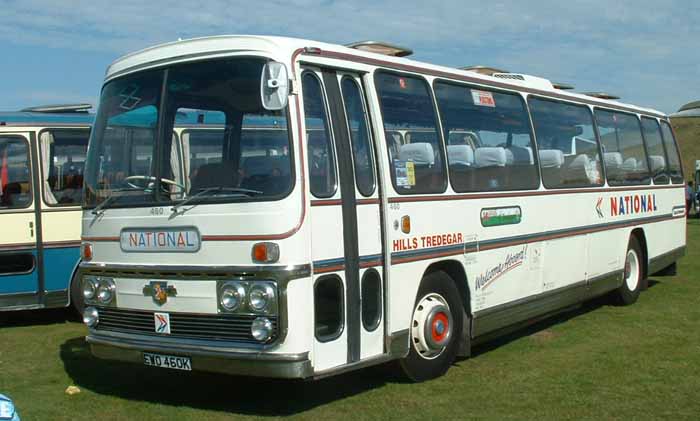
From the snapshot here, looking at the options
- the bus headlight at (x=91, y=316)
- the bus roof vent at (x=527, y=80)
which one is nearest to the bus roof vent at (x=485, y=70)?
the bus roof vent at (x=527, y=80)

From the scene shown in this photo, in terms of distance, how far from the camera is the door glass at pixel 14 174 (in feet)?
38.0

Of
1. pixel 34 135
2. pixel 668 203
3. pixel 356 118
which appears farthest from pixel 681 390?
pixel 34 135

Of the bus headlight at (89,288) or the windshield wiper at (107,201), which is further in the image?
the bus headlight at (89,288)

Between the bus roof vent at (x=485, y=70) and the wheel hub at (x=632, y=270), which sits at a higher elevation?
the bus roof vent at (x=485, y=70)

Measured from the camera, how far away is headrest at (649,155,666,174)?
46.2 ft

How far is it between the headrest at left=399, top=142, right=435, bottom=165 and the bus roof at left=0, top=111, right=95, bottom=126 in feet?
18.9

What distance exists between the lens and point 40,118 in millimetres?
12047

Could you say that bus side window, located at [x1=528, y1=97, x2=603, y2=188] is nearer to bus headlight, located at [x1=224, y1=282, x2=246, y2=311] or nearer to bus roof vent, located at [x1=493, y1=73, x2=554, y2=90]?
bus roof vent, located at [x1=493, y1=73, x2=554, y2=90]

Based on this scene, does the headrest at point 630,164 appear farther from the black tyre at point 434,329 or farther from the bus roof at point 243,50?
the black tyre at point 434,329

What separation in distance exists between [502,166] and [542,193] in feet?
3.13

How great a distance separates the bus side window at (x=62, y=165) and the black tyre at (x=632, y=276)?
25.4ft

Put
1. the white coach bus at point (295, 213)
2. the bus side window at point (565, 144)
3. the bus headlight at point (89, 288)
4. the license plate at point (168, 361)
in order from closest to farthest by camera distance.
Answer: the white coach bus at point (295, 213), the license plate at point (168, 361), the bus headlight at point (89, 288), the bus side window at point (565, 144)

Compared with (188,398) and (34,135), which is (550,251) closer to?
(188,398)

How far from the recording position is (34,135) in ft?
38.9
